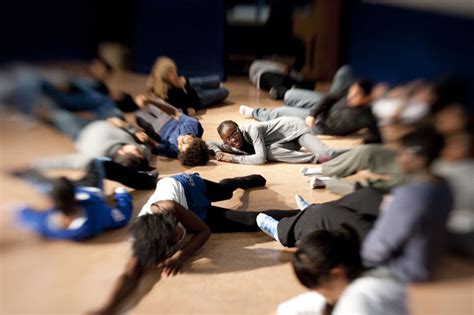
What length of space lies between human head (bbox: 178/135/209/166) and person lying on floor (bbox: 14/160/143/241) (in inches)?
7.4

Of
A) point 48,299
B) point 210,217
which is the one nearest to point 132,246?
point 48,299

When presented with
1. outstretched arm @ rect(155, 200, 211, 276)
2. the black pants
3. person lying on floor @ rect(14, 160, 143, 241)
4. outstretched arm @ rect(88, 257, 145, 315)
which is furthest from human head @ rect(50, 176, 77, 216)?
outstretched arm @ rect(155, 200, 211, 276)

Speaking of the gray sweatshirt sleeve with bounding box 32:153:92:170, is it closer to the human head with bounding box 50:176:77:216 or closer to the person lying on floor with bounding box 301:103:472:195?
the human head with bounding box 50:176:77:216

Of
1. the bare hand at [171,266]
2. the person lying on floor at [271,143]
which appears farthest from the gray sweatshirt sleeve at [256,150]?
the bare hand at [171,266]

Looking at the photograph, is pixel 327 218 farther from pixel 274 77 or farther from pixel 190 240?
pixel 190 240

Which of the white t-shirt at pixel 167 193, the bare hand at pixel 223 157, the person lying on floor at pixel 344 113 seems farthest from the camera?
the white t-shirt at pixel 167 193

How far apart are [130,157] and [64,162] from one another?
152 millimetres

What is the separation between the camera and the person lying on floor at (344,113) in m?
0.59

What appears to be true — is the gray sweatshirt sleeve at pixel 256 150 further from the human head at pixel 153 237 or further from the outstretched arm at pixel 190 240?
the outstretched arm at pixel 190 240

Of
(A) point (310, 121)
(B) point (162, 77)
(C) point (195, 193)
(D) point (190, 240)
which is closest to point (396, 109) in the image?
(A) point (310, 121)

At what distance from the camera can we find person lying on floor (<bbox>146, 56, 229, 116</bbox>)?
2.22ft

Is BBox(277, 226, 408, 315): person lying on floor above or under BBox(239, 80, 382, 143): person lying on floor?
under

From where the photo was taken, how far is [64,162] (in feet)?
1.86

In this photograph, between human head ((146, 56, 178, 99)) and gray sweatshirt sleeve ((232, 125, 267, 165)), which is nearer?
human head ((146, 56, 178, 99))
